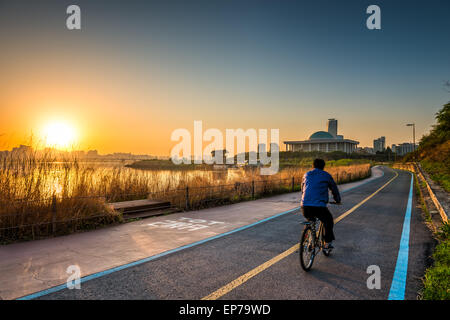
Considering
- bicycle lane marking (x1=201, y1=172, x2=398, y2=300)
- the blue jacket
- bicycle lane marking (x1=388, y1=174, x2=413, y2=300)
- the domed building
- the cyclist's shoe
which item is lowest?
bicycle lane marking (x1=388, y1=174, x2=413, y2=300)

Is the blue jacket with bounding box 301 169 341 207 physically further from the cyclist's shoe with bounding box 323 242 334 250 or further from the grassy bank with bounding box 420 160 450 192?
the grassy bank with bounding box 420 160 450 192

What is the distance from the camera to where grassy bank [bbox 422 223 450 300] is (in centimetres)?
355

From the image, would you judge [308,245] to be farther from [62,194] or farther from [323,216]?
[62,194]

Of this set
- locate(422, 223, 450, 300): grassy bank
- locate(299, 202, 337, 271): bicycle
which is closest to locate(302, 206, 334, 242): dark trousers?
locate(299, 202, 337, 271): bicycle

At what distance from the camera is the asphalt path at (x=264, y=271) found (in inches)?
146

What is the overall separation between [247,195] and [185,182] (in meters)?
3.64

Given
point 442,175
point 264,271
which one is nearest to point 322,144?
point 442,175

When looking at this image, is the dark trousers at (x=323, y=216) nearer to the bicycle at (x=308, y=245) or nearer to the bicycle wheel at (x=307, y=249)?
the bicycle at (x=308, y=245)

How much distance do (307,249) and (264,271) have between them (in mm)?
845

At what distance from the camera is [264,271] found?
4465 mm

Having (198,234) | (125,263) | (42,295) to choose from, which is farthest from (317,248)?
(42,295)

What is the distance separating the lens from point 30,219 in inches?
258

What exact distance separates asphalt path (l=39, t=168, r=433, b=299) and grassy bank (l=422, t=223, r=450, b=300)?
151 mm

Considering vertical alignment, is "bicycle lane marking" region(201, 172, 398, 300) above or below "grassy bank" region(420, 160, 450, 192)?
below
